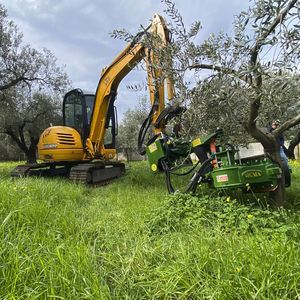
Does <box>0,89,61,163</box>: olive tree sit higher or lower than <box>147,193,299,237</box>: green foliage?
higher

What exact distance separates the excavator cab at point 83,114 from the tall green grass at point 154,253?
5281 millimetres

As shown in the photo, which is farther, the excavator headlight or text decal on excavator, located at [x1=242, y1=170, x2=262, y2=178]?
the excavator headlight

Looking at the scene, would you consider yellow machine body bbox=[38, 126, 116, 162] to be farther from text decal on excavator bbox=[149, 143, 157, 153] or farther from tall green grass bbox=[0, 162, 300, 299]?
tall green grass bbox=[0, 162, 300, 299]

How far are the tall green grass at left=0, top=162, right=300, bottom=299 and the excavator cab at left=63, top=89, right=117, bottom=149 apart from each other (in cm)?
528

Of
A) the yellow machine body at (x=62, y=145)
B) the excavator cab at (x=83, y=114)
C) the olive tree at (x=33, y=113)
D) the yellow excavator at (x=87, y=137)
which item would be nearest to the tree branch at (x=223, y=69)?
the yellow excavator at (x=87, y=137)

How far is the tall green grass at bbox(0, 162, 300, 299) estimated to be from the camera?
6.84 ft

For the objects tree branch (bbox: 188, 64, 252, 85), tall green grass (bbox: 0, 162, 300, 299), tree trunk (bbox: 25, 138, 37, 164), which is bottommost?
tall green grass (bbox: 0, 162, 300, 299)

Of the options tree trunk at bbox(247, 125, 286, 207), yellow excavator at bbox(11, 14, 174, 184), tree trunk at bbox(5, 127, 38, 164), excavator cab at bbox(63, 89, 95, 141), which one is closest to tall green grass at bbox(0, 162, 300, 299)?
tree trunk at bbox(247, 125, 286, 207)

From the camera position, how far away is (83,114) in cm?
931

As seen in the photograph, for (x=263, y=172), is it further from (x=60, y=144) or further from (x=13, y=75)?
(x=13, y=75)

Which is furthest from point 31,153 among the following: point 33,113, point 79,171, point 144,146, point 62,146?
point 144,146

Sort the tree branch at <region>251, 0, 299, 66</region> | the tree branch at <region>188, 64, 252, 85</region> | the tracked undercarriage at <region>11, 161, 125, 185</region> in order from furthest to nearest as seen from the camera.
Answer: the tracked undercarriage at <region>11, 161, 125, 185</region> < the tree branch at <region>188, 64, 252, 85</region> < the tree branch at <region>251, 0, 299, 66</region>

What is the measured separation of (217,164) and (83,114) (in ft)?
19.1

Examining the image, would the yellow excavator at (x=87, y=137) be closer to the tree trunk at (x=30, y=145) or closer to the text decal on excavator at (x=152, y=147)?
the text decal on excavator at (x=152, y=147)
